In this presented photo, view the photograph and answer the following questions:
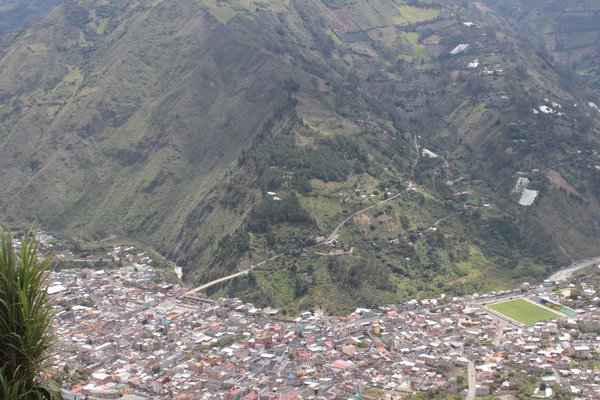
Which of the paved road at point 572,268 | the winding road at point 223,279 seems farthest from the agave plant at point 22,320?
the paved road at point 572,268

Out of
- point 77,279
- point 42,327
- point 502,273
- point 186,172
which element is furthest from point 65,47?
point 42,327

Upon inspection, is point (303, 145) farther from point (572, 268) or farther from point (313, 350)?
point (313, 350)

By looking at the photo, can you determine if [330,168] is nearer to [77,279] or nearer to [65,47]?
[77,279]

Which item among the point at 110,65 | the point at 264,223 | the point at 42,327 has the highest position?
the point at 110,65

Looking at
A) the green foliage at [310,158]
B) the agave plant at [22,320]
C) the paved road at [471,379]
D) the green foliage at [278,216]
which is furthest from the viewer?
the green foliage at [310,158]

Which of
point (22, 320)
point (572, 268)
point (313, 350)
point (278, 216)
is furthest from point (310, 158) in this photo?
point (22, 320)

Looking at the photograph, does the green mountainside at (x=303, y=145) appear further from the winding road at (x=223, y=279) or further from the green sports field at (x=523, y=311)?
the green sports field at (x=523, y=311)

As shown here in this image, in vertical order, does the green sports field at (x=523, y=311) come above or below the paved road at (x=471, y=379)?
below
